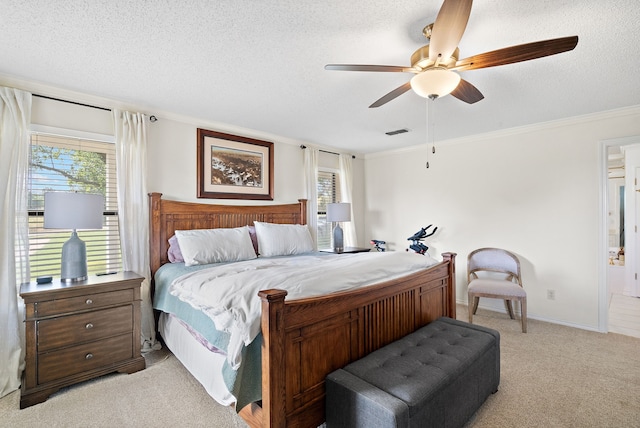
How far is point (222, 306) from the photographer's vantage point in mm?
1793

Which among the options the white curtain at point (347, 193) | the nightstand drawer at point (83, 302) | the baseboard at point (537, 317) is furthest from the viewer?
the white curtain at point (347, 193)

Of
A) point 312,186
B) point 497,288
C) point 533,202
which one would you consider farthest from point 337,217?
A: point 533,202

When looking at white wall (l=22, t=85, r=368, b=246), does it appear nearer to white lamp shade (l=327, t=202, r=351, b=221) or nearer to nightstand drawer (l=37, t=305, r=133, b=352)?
white lamp shade (l=327, t=202, r=351, b=221)

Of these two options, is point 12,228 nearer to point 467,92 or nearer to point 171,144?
point 171,144

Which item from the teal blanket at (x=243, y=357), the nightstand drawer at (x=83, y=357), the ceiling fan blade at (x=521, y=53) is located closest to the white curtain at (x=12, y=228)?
the nightstand drawer at (x=83, y=357)

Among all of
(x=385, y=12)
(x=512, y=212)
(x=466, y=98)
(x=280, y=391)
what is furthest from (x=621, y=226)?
(x=280, y=391)

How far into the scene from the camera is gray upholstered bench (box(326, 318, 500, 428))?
1473 mm

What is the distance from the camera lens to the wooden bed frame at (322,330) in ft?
4.97

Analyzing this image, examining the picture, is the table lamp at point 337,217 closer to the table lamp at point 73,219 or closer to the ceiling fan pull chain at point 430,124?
the ceiling fan pull chain at point 430,124

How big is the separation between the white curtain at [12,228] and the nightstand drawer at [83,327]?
44cm

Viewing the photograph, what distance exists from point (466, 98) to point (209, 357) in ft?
8.73

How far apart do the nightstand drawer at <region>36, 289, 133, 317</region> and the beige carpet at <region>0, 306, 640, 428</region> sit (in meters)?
0.62

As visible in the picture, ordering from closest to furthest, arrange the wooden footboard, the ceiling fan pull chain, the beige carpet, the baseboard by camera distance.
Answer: the wooden footboard < the beige carpet < the ceiling fan pull chain < the baseboard

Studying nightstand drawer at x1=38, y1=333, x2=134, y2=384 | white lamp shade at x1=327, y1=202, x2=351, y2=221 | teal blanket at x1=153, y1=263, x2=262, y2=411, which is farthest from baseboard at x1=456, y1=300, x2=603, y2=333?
Answer: nightstand drawer at x1=38, y1=333, x2=134, y2=384
